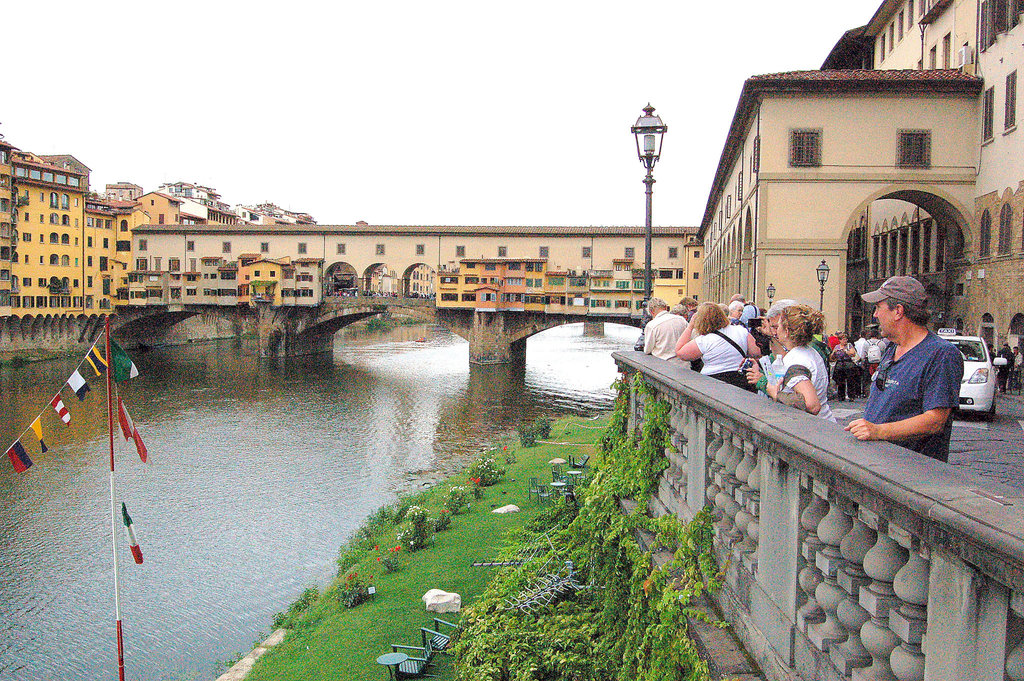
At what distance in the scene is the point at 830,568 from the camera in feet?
10.5

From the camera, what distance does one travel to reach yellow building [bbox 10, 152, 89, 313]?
193 feet

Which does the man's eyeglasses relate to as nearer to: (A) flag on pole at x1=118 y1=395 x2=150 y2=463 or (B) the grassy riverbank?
(B) the grassy riverbank

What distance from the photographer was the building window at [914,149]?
25.8 meters

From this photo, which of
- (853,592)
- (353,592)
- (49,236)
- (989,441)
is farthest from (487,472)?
(49,236)

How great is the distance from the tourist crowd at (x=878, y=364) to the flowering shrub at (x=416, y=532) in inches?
329

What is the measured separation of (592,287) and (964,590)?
53.3m

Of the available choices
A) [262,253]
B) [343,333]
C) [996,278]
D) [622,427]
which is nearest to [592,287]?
[262,253]

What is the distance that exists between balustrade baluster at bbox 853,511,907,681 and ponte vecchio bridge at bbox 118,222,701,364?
5098 centimetres

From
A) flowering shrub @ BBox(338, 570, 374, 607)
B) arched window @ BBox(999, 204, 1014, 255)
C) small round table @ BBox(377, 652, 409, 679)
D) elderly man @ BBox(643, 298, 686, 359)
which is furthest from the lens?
arched window @ BBox(999, 204, 1014, 255)

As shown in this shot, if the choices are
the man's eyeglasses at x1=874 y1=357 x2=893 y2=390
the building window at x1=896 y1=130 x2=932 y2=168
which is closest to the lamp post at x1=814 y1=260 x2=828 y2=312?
the building window at x1=896 y1=130 x2=932 y2=168

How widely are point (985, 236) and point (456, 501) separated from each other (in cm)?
1867

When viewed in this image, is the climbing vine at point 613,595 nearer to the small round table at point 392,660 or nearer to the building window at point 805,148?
the small round table at point 392,660

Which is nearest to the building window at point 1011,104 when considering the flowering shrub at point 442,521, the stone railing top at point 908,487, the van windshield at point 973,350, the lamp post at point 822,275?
the lamp post at point 822,275

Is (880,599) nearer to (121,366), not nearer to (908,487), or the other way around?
(908,487)
